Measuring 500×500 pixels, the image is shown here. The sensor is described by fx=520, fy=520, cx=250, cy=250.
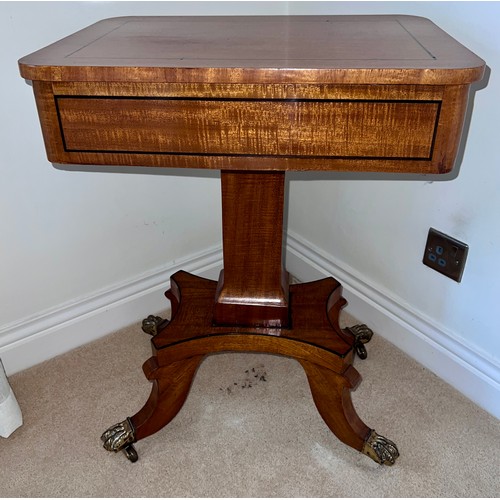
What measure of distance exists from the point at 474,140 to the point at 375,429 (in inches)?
22.9

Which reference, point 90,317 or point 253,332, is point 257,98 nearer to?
point 253,332

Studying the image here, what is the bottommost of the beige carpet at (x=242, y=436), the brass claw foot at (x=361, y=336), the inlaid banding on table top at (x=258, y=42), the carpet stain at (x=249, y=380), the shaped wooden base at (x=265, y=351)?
the carpet stain at (x=249, y=380)

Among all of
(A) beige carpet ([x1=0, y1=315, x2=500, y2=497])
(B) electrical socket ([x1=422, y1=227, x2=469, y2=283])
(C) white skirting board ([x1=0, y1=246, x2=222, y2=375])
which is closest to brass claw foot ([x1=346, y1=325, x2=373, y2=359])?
(A) beige carpet ([x1=0, y1=315, x2=500, y2=497])

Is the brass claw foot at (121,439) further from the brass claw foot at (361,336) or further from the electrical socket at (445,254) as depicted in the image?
the electrical socket at (445,254)

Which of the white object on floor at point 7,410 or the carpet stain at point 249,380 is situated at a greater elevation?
the white object on floor at point 7,410

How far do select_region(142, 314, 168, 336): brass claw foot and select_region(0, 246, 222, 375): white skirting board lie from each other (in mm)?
74

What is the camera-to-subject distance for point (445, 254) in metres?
1.06

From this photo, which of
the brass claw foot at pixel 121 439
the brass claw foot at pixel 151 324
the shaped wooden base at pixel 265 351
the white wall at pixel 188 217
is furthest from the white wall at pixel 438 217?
the brass claw foot at pixel 121 439

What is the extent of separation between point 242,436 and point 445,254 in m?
0.54

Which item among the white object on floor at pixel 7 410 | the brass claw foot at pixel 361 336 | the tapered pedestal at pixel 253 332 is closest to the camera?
the tapered pedestal at pixel 253 332

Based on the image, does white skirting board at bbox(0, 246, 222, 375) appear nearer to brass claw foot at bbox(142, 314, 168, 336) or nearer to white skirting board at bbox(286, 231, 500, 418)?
brass claw foot at bbox(142, 314, 168, 336)

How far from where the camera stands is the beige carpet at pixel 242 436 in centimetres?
92

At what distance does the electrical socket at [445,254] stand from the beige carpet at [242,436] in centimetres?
25

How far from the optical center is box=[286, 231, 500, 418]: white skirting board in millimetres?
1063
